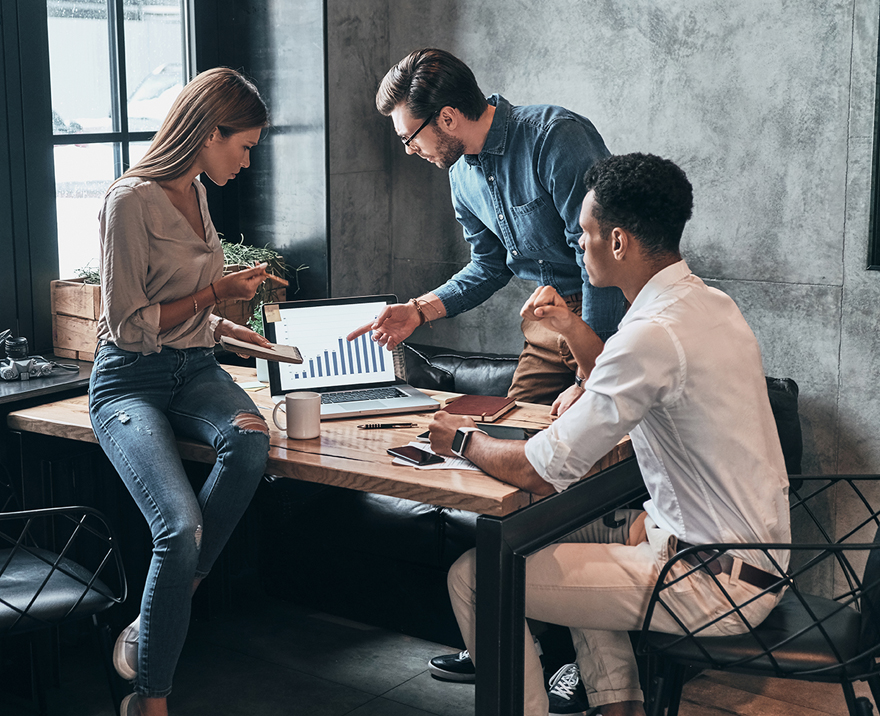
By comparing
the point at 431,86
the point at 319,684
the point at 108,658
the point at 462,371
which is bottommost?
the point at 319,684

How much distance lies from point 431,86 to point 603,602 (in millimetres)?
1512

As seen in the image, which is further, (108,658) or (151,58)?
(151,58)

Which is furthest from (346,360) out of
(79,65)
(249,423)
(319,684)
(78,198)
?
(79,65)

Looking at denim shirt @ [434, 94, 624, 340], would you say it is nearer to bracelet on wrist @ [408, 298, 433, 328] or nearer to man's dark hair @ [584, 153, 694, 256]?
bracelet on wrist @ [408, 298, 433, 328]

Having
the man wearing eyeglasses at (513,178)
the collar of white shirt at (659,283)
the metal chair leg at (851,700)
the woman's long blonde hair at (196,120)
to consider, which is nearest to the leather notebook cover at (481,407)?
the man wearing eyeglasses at (513,178)

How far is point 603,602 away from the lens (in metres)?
2.09

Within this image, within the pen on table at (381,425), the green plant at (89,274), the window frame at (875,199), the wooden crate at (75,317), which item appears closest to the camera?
the pen on table at (381,425)

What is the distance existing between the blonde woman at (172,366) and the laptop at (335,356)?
0.21m

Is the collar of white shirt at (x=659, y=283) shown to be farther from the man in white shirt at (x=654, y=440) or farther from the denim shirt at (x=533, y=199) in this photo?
the denim shirt at (x=533, y=199)

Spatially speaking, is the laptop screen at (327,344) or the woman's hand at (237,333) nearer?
the woman's hand at (237,333)

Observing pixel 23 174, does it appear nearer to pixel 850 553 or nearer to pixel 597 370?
pixel 597 370

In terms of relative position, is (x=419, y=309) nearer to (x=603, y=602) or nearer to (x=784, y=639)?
(x=603, y=602)

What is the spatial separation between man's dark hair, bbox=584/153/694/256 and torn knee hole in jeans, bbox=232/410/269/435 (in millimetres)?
937

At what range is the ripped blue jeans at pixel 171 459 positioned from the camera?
2240 millimetres
